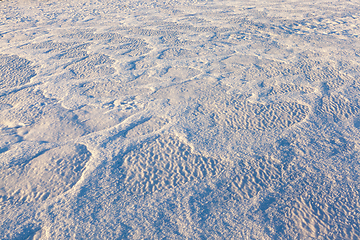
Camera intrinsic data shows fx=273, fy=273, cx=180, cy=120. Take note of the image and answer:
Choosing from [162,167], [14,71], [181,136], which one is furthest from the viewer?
[14,71]

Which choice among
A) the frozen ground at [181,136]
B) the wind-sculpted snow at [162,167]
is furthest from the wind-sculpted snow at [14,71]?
the wind-sculpted snow at [162,167]

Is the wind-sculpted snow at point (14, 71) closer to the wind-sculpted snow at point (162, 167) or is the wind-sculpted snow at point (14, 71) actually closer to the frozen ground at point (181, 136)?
the frozen ground at point (181, 136)

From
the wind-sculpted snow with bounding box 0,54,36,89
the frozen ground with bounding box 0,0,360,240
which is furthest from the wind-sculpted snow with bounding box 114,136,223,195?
the wind-sculpted snow with bounding box 0,54,36,89

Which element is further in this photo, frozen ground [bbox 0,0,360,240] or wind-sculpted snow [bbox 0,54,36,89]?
wind-sculpted snow [bbox 0,54,36,89]

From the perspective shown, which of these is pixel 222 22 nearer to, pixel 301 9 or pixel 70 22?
pixel 301 9

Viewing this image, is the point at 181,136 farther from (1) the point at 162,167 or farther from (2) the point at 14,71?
(2) the point at 14,71

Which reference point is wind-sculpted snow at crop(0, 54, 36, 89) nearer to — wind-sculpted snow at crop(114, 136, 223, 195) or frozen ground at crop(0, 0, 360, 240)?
frozen ground at crop(0, 0, 360, 240)

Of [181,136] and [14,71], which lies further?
[14,71]

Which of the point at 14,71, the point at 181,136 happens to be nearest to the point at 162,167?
the point at 181,136
